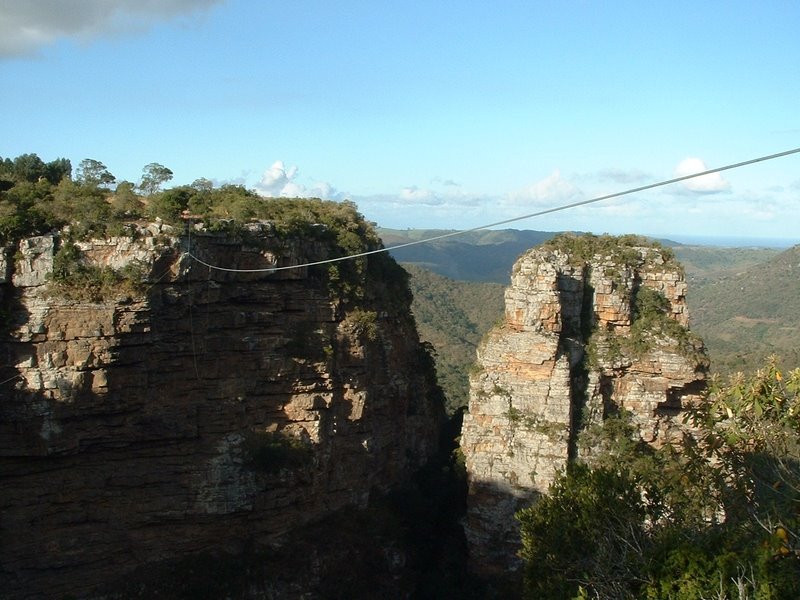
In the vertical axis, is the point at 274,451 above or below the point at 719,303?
above

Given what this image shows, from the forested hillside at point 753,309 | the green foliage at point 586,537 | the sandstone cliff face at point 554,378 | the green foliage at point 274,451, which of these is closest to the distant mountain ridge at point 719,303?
the forested hillside at point 753,309

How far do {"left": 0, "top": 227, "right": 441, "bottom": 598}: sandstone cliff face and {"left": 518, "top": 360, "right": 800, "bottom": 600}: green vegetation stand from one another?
798 centimetres

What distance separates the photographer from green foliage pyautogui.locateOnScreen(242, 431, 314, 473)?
1875 cm

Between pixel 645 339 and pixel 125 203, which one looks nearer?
pixel 125 203

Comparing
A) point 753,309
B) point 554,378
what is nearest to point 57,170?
point 554,378

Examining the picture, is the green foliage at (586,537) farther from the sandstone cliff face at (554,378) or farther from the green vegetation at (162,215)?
the green vegetation at (162,215)

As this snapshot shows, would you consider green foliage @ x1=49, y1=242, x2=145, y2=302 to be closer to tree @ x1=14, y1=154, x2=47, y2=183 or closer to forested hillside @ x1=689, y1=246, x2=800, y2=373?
tree @ x1=14, y1=154, x2=47, y2=183

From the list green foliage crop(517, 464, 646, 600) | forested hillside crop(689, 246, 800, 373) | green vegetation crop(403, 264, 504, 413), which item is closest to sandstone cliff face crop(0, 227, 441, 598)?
green foliage crop(517, 464, 646, 600)

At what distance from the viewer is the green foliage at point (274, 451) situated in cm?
1875

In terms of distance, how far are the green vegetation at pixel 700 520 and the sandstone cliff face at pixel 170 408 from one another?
798 cm

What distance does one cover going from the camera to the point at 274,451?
18938mm

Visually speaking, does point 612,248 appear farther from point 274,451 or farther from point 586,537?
point 586,537

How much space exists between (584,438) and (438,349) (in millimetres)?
29592

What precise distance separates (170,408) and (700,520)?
1182 centimetres
